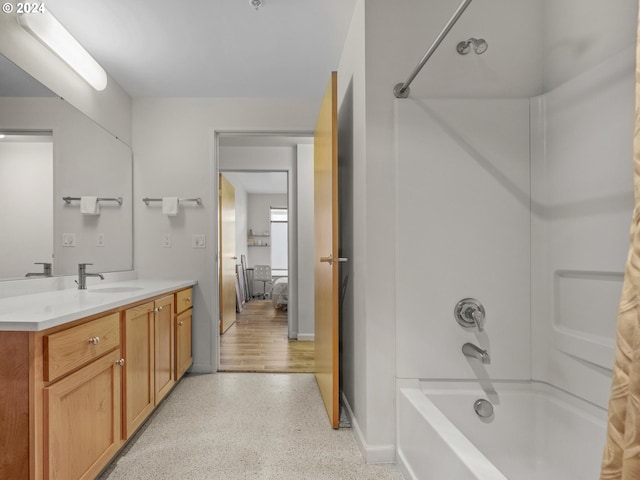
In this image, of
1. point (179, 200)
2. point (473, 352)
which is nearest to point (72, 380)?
point (473, 352)

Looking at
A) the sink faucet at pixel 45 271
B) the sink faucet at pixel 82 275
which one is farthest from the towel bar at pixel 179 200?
the sink faucet at pixel 45 271

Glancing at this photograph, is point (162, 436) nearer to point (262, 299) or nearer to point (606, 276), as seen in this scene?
point (606, 276)

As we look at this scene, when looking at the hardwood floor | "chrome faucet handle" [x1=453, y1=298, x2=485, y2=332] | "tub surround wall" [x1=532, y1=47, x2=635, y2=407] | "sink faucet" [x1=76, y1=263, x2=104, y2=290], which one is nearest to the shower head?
"tub surround wall" [x1=532, y1=47, x2=635, y2=407]

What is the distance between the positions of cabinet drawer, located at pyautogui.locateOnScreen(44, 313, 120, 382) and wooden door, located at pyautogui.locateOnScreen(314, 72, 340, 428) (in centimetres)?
108

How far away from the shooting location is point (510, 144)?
5.87 feet

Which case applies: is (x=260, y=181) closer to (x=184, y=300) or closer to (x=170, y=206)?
(x=170, y=206)

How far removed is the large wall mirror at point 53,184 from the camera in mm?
1851

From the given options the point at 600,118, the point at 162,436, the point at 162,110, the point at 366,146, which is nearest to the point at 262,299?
the point at 162,110

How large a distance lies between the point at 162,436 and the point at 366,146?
1.85 metres

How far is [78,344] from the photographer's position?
1.40 meters

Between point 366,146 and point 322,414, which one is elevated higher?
point 366,146

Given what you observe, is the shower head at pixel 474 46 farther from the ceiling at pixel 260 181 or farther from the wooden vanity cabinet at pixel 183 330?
the ceiling at pixel 260 181

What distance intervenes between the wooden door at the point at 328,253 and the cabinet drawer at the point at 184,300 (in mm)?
1006

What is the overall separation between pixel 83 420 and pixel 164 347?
100cm
